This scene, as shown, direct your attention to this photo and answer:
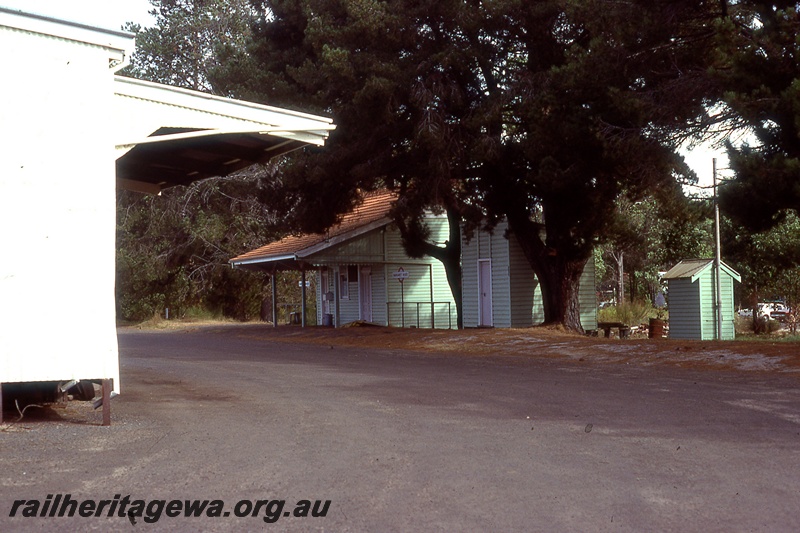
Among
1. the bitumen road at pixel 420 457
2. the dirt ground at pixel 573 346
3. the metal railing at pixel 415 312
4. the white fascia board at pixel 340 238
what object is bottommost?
the bitumen road at pixel 420 457

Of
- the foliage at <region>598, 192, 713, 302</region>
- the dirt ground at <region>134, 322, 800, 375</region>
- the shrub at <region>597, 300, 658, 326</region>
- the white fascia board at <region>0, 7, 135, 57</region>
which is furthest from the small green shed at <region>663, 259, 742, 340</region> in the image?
the white fascia board at <region>0, 7, 135, 57</region>

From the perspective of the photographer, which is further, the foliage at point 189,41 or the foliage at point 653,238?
the foliage at point 189,41

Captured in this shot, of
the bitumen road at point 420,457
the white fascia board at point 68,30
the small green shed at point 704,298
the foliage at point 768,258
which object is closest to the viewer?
the bitumen road at point 420,457

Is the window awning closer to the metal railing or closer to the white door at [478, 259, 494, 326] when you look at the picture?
the white door at [478, 259, 494, 326]

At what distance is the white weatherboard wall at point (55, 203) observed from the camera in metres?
9.59

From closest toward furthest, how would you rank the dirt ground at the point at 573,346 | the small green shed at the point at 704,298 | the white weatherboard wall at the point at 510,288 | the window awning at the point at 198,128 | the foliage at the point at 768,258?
1. the window awning at the point at 198,128
2. the dirt ground at the point at 573,346
3. the white weatherboard wall at the point at 510,288
4. the small green shed at the point at 704,298
5. the foliage at the point at 768,258

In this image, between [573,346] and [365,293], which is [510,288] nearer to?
[365,293]

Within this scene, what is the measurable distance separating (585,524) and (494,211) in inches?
775

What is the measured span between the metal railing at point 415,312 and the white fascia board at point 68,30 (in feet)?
85.0

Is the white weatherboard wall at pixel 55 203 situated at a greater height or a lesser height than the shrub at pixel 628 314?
greater

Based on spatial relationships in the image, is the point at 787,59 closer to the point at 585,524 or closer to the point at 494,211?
the point at 494,211

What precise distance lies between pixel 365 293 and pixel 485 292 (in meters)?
6.42

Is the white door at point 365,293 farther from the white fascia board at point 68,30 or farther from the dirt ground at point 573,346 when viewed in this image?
the white fascia board at point 68,30

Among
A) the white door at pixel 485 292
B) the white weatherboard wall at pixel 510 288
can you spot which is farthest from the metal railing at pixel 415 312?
the white weatherboard wall at pixel 510 288
